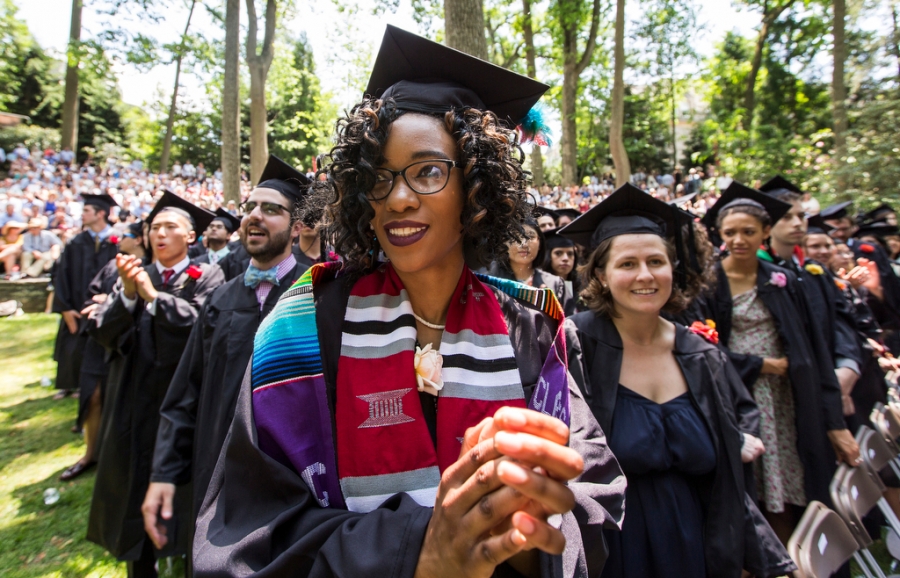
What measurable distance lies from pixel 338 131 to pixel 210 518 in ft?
3.61

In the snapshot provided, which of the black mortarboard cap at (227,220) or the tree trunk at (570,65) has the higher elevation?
the tree trunk at (570,65)

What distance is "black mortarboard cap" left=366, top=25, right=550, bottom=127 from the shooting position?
5.10 feet

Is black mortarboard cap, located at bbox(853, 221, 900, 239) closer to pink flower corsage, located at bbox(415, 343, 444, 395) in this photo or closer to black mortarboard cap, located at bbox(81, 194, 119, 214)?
pink flower corsage, located at bbox(415, 343, 444, 395)

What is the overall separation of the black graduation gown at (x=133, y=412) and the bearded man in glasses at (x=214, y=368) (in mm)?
503

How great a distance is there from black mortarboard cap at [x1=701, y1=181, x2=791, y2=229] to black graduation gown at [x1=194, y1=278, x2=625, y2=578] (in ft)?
10.2

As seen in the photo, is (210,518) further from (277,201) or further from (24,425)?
(24,425)

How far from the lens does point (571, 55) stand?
16.3 m

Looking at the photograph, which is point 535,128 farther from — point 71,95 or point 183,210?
point 71,95

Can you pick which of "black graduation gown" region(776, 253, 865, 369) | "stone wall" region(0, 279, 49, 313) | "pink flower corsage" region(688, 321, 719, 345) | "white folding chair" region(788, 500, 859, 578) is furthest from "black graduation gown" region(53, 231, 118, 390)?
"stone wall" region(0, 279, 49, 313)

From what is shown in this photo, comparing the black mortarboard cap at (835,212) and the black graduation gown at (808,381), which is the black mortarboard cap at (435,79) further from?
the black mortarboard cap at (835,212)

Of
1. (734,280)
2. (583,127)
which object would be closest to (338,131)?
(734,280)

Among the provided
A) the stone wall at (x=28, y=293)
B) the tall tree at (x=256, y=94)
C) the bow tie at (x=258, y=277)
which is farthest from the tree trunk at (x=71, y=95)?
the bow tie at (x=258, y=277)

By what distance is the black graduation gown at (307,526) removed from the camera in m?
1.03

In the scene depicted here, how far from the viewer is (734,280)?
3.66 m
